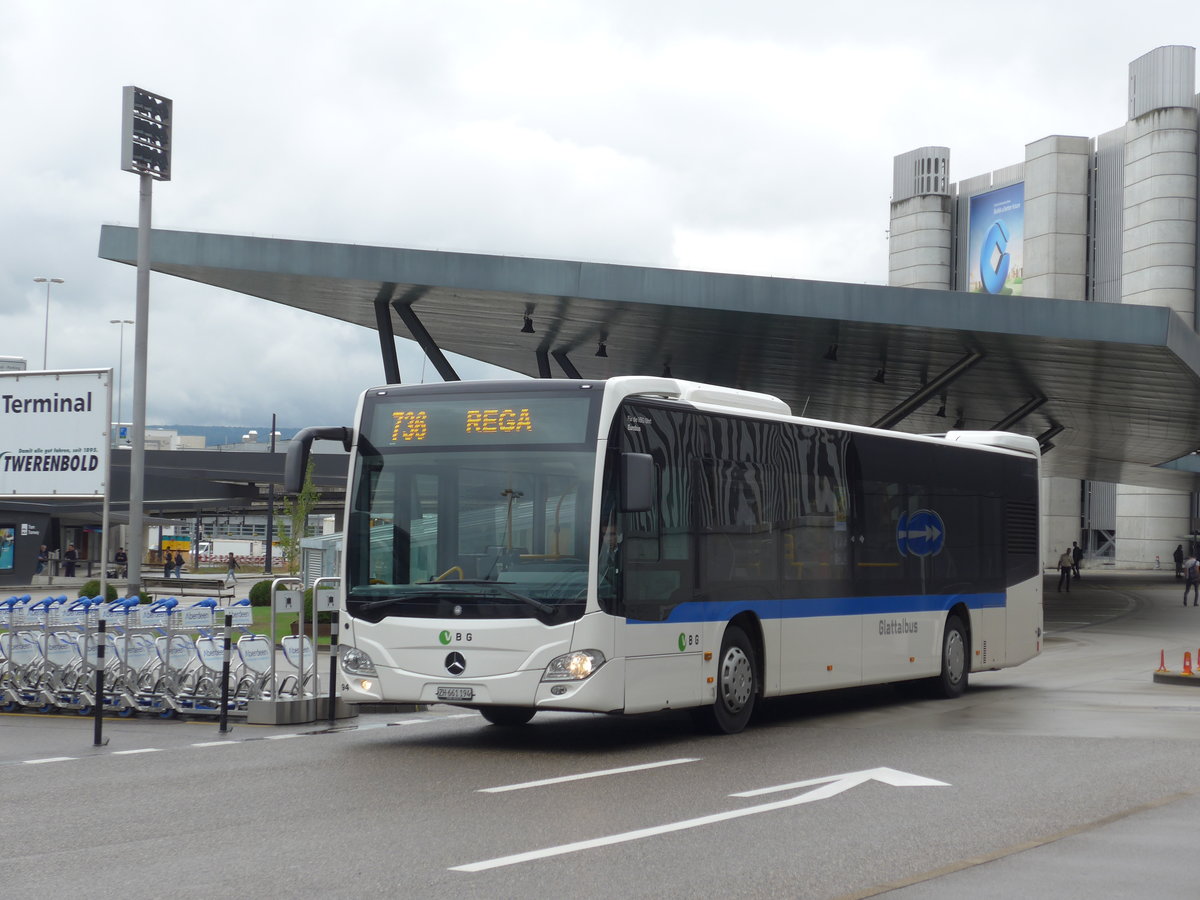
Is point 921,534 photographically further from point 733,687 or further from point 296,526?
point 296,526

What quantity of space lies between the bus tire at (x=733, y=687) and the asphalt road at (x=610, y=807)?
273 mm

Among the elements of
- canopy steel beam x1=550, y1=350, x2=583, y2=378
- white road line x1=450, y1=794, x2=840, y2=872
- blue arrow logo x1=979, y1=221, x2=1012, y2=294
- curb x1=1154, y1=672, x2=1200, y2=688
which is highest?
blue arrow logo x1=979, y1=221, x2=1012, y2=294

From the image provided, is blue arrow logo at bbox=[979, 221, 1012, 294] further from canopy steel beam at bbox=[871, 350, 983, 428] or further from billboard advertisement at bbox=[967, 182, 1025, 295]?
canopy steel beam at bbox=[871, 350, 983, 428]

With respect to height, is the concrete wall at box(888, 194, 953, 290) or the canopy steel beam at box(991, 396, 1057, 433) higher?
the concrete wall at box(888, 194, 953, 290)

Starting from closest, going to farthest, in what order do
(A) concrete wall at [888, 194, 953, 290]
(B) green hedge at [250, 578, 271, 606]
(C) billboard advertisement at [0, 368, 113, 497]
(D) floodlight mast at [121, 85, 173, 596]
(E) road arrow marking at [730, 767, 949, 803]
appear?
(E) road arrow marking at [730, 767, 949, 803] → (C) billboard advertisement at [0, 368, 113, 497] → (D) floodlight mast at [121, 85, 173, 596] → (B) green hedge at [250, 578, 271, 606] → (A) concrete wall at [888, 194, 953, 290]

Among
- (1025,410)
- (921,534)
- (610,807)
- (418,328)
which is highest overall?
(418,328)

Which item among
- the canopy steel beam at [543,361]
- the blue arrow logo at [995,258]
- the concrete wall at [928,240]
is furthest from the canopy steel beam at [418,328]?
the concrete wall at [928,240]

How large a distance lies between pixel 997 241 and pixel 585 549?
86.2 metres

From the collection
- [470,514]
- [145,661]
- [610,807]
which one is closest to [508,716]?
[470,514]

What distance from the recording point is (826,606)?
1466 cm

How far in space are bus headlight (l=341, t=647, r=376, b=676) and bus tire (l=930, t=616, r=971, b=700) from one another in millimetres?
7440

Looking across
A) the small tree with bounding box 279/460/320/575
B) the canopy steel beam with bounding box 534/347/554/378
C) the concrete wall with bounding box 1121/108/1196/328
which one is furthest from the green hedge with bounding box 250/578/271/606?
the concrete wall with bounding box 1121/108/1196/328

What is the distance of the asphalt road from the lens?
6988 mm

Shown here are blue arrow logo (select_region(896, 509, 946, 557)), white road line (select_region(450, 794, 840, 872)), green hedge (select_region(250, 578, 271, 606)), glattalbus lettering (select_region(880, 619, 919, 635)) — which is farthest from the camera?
green hedge (select_region(250, 578, 271, 606))
